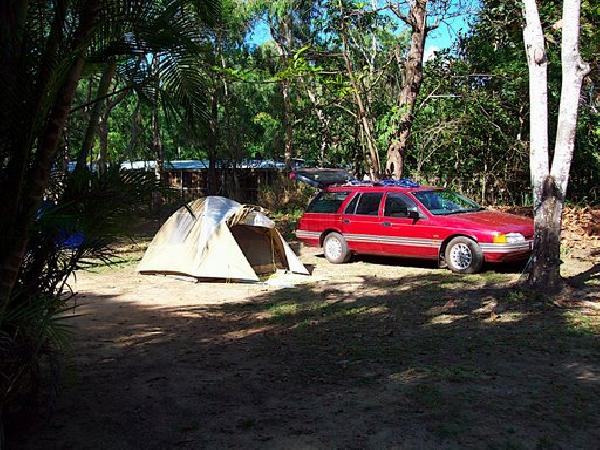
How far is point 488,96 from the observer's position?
19.4 meters

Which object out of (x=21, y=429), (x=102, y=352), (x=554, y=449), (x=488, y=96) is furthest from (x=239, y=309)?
(x=488, y=96)

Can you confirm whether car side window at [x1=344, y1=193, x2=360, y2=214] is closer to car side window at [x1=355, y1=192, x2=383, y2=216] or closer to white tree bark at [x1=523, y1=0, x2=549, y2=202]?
car side window at [x1=355, y1=192, x2=383, y2=216]

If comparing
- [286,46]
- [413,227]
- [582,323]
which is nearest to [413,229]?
[413,227]

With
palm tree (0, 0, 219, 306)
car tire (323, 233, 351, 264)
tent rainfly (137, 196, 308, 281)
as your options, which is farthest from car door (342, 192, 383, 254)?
palm tree (0, 0, 219, 306)

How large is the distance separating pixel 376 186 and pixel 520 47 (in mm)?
8463

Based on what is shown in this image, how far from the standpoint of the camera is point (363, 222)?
13.1 metres

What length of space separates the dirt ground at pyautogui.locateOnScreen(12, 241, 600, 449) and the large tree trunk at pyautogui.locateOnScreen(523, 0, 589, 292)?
0.54 meters

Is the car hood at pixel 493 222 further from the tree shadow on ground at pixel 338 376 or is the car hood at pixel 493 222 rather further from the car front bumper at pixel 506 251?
the tree shadow on ground at pixel 338 376

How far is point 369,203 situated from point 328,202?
1.11 metres

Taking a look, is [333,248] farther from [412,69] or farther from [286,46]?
[286,46]

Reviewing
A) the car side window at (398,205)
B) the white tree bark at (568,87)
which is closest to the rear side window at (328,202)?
the car side window at (398,205)

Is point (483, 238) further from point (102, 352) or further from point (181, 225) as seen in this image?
point (102, 352)

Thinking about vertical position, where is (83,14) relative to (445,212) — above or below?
above

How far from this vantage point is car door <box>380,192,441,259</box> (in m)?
12.0
